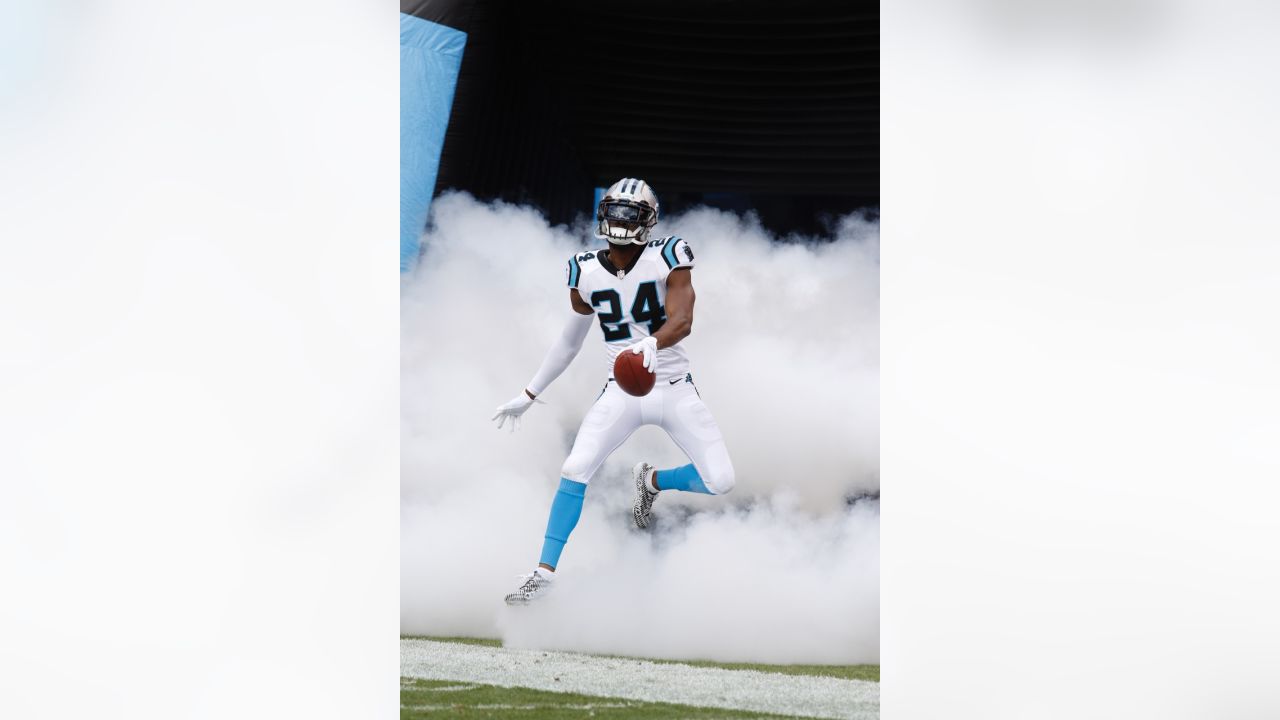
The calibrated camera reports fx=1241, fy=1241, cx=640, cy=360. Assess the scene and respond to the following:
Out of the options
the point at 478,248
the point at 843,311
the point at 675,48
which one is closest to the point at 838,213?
the point at 843,311

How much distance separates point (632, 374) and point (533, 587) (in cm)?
77

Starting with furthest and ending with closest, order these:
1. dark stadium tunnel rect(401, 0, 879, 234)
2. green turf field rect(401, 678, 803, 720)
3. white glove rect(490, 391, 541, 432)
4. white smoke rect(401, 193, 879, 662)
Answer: dark stadium tunnel rect(401, 0, 879, 234)
white smoke rect(401, 193, 879, 662)
white glove rect(490, 391, 541, 432)
green turf field rect(401, 678, 803, 720)

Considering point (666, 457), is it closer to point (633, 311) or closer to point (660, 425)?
point (660, 425)

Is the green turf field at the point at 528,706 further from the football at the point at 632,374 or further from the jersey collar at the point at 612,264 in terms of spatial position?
the jersey collar at the point at 612,264

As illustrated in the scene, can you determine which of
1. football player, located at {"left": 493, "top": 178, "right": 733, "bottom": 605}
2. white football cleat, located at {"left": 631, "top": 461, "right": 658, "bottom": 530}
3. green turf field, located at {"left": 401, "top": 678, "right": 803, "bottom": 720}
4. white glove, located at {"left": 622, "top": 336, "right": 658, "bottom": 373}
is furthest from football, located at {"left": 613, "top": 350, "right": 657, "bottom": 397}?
green turf field, located at {"left": 401, "top": 678, "right": 803, "bottom": 720}

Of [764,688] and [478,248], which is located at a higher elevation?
[478,248]

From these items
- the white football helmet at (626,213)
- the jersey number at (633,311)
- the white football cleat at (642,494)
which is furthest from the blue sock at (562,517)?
the white football helmet at (626,213)

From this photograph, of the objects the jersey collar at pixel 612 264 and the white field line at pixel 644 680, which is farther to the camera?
the jersey collar at pixel 612 264

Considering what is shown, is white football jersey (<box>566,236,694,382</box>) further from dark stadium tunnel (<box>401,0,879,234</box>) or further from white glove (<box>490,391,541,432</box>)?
dark stadium tunnel (<box>401,0,879,234</box>)

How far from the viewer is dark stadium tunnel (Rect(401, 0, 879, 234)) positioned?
4.37 meters

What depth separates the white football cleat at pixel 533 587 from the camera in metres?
3.87
